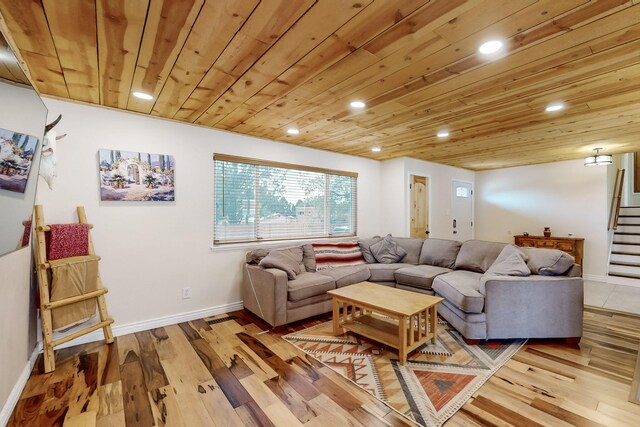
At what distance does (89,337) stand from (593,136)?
6380 millimetres

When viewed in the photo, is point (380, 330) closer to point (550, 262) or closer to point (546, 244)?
point (550, 262)

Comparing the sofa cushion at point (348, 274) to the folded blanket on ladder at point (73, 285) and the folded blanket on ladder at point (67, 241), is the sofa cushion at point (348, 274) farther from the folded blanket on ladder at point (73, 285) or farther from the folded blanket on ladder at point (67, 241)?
the folded blanket on ladder at point (67, 241)

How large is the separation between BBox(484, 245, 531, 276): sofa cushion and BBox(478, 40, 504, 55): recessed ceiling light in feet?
7.12

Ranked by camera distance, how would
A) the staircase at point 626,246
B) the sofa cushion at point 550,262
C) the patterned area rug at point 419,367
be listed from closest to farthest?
the patterned area rug at point 419,367
the sofa cushion at point 550,262
the staircase at point 626,246

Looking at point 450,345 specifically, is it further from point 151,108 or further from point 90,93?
point 90,93

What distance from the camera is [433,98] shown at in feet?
8.47

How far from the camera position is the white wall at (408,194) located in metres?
5.23

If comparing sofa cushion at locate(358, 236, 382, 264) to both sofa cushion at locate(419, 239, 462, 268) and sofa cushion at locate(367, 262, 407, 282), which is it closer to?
sofa cushion at locate(367, 262, 407, 282)

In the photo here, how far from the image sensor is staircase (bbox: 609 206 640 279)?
5.12 meters

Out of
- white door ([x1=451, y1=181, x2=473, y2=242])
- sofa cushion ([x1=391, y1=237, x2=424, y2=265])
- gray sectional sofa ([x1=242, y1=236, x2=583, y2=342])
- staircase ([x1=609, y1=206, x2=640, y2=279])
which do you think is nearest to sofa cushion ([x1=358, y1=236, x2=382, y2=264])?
gray sectional sofa ([x1=242, y1=236, x2=583, y2=342])

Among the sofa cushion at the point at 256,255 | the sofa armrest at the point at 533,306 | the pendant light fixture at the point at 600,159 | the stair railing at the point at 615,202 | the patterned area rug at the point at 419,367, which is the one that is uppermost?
the pendant light fixture at the point at 600,159

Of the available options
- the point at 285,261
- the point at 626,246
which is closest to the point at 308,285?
the point at 285,261

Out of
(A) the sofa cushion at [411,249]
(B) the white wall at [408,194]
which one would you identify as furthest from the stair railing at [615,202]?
(A) the sofa cushion at [411,249]

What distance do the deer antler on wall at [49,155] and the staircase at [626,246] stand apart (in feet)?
26.8
